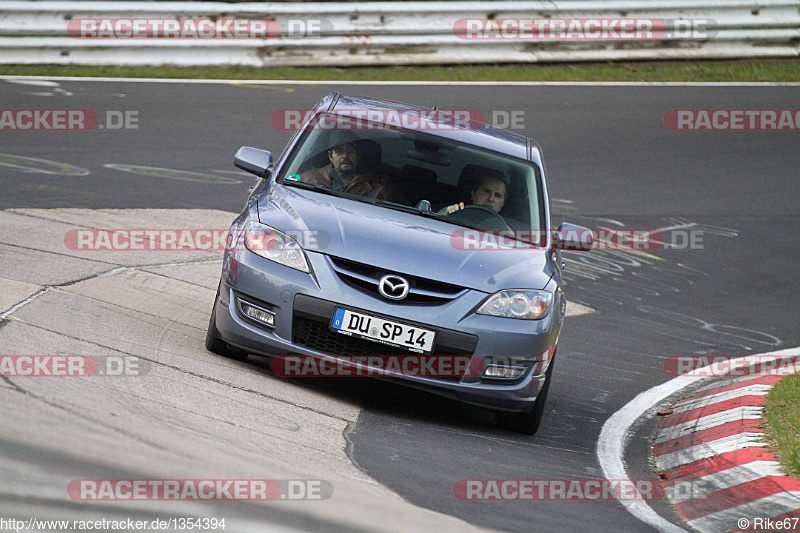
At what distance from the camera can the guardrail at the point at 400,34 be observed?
1515cm

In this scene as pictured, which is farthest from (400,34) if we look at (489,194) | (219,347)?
(219,347)

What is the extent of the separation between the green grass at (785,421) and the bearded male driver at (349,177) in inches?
97.5

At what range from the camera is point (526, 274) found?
607cm

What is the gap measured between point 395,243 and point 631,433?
2.04 metres

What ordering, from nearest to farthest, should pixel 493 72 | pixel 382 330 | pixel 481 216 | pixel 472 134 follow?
pixel 382 330, pixel 481 216, pixel 472 134, pixel 493 72

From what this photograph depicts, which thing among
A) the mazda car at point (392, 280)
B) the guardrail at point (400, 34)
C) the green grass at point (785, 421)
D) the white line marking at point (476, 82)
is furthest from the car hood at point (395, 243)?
the guardrail at point (400, 34)

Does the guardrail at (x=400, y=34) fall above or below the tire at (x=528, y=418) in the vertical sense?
above

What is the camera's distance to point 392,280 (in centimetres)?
566

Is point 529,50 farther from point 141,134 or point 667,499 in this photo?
point 667,499

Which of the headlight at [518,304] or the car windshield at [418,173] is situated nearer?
the headlight at [518,304]

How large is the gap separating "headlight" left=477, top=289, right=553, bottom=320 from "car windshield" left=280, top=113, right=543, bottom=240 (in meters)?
0.70

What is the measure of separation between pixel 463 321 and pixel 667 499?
1.33 meters

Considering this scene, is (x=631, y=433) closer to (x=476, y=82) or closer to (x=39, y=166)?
(x=39, y=166)

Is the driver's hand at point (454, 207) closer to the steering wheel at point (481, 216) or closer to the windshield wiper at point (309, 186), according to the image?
the steering wheel at point (481, 216)
